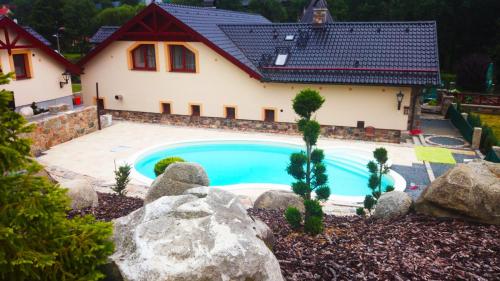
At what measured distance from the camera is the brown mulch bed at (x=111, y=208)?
27.0ft

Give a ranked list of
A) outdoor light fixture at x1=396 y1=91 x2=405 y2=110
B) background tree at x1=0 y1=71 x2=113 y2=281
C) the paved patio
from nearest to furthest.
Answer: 1. background tree at x1=0 y1=71 x2=113 y2=281
2. the paved patio
3. outdoor light fixture at x1=396 y1=91 x2=405 y2=110

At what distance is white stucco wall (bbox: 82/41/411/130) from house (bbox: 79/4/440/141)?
5 centimetres

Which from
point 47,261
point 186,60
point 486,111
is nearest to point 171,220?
point 47,261

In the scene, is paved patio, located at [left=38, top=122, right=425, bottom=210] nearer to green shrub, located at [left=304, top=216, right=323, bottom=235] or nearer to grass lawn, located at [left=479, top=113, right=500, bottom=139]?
green shrub, located at [left=304, top=216, right=323, bottom=235]

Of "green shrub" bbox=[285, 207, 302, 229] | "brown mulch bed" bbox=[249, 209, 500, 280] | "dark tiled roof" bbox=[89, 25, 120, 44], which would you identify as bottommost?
"brown mulch bed" bbox=[249, 209, 500, 280]

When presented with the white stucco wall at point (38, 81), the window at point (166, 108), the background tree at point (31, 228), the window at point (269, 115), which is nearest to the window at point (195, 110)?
the window at point (166, 108)

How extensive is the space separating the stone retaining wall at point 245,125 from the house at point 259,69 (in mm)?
68

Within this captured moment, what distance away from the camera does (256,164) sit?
58.3ft

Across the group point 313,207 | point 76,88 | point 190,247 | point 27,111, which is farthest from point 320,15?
point 76,88

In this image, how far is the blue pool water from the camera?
1578 centimetres

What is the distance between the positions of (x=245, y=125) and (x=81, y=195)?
13450 mm

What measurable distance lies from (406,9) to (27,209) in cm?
4104

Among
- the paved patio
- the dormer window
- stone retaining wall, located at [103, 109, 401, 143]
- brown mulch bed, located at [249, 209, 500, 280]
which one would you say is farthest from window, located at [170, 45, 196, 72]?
brown mulch bed, located at [249, 209, 500, 280]

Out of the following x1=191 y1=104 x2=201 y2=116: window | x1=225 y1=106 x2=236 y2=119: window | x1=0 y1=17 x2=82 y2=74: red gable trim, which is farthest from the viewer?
x1=191 y1=104 x2=201 y2=116: window
